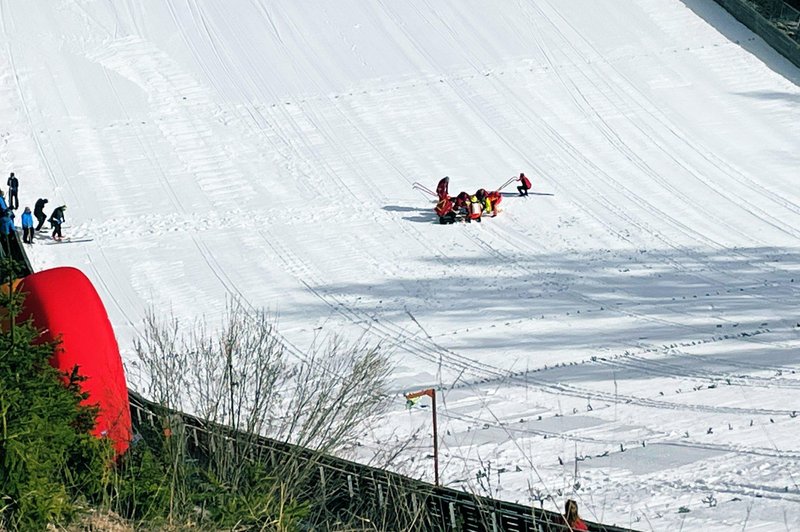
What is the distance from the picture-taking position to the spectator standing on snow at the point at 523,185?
2627 centimetres

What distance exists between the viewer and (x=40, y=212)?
24984mm

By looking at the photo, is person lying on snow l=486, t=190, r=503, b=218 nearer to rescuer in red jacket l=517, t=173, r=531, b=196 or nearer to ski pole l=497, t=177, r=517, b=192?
rescuer in red jacket l=517, t=173, r=531, b=196

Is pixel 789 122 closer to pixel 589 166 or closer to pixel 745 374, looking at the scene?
pixel 589 166

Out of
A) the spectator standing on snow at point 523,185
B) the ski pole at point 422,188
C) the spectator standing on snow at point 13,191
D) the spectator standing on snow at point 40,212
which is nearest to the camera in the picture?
the spectator standing on snow at point 40,212

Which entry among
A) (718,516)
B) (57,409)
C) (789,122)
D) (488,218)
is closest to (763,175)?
(789,122)

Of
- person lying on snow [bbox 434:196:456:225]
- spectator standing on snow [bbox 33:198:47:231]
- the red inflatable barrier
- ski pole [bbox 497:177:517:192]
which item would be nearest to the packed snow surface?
person lying on snow [bbox 434:196:456:225]

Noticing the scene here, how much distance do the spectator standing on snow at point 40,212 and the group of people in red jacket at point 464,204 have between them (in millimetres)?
7471

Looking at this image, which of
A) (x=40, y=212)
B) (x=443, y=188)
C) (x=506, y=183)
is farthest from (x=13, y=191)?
(x=506, y=183)

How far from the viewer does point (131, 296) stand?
22.8 meters

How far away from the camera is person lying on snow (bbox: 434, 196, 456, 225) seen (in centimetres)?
2544

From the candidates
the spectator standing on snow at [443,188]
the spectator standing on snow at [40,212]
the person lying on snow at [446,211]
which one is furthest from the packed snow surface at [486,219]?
the spectator standing on snow at [443,188]

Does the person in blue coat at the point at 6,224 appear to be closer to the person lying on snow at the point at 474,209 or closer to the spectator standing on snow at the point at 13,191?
the spectator standing on snow at the point at 13,191

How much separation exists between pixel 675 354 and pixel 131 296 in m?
9.33

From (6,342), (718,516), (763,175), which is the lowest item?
(718,516)
